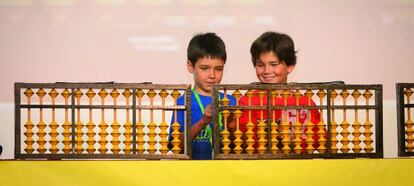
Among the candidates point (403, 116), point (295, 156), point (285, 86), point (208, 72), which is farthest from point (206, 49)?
point (403, 116)

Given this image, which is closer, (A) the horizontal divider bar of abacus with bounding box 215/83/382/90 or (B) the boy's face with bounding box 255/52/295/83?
(A) the horizontal divider bar of abacus with bounding box 215/83/382/90

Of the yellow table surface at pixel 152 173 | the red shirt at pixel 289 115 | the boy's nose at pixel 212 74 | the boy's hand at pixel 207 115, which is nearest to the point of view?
the yellow table surface at pixel 152 173

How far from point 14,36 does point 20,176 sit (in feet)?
Answer: 5.71

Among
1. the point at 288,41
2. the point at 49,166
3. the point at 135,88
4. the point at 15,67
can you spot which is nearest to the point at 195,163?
the point at 135,88

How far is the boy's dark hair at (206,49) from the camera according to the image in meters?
4.08

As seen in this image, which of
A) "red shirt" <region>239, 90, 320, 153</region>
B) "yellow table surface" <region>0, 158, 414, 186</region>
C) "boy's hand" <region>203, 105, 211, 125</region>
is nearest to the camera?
"yellow table surface" <region>0, 158, 414, 186</region>

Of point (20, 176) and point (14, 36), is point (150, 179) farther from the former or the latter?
point (14, 36)

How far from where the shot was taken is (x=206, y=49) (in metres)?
4.11

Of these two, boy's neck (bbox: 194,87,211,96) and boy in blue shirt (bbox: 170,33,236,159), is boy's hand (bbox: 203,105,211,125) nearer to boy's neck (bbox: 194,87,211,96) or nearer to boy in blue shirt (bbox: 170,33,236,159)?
boy in blue shirt (bbox: 170,33,236,159)

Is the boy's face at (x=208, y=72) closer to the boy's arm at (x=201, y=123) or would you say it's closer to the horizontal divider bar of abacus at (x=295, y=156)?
the boy's arm at (x=201, y=123)

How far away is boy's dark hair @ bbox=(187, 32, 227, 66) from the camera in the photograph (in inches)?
161

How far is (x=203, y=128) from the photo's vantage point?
387 cm

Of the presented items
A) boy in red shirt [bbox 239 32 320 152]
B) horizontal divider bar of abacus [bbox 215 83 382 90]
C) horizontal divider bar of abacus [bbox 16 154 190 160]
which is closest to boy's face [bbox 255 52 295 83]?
boy in red shirt [bbox 239 32 320 152]

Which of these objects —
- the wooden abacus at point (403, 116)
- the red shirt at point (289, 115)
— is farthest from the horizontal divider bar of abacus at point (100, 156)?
the wooden abacus at point (403, 116)
